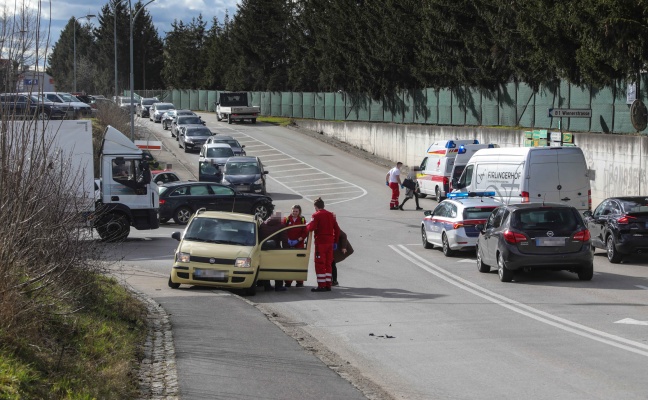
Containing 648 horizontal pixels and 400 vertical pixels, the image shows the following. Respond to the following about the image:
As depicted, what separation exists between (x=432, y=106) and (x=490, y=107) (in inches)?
287

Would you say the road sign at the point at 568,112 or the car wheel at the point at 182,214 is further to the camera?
the road sign at the point at 568,112

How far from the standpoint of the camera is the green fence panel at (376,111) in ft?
213

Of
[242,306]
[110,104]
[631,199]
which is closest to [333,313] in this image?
[242,306]

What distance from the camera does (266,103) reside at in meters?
88.8

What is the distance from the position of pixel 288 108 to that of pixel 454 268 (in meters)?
62.4

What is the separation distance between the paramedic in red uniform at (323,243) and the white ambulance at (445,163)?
19.2m

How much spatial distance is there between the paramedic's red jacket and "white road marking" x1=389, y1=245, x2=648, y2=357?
273cm

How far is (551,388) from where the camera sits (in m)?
10.3

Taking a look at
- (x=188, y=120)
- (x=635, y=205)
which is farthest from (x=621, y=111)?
(x=188, y=120)

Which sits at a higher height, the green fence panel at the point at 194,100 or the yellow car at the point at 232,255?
the green fence panel at the point at 194,100

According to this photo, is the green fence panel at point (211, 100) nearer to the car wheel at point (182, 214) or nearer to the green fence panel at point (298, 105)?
the green fence panel at point (298, 105)

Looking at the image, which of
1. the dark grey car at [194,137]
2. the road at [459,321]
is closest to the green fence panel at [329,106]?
the dark grey car at [194,137]

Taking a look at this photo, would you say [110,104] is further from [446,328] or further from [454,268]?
[446,328]

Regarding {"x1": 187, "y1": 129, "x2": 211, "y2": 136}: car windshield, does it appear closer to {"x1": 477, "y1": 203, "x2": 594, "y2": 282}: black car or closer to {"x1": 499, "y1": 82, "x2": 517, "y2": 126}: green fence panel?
{"x1": 499, "y1": 82, "x2": 517, "y2": 126}: green fence panel
